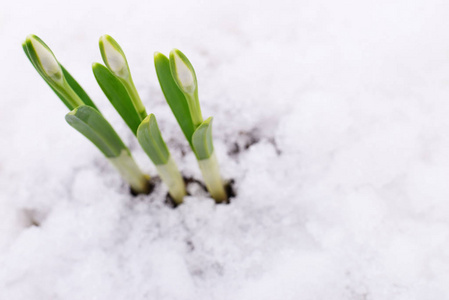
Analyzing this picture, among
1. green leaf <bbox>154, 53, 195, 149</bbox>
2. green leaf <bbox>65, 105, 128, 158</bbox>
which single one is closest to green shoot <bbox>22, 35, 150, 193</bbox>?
green leaf <bbox>65, 105, 128, 158</bbox>

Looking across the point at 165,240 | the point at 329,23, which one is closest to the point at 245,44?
the point at 329,23

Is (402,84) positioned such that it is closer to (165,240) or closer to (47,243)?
(165,240)

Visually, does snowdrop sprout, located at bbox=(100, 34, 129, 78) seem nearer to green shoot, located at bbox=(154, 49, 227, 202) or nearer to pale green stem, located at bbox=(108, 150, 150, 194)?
green shoot, located at bbox=(154, 49, 227, 202)

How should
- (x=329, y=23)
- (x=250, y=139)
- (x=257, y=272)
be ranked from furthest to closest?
(x=329, y=23) < (x=250, y=139) < (x=257, y=272)

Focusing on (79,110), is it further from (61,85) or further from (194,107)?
(194,107)

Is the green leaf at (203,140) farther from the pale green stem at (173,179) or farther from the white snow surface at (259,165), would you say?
the white snow surface at (259,165)

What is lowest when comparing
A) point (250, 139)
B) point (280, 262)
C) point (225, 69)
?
point (280, 262)
